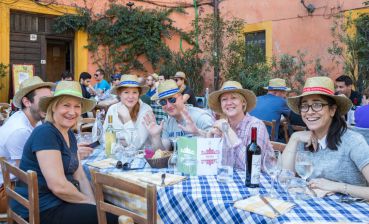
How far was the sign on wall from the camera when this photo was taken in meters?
10.1

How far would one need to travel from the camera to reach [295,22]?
11148 mm

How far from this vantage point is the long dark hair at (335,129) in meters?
2.41

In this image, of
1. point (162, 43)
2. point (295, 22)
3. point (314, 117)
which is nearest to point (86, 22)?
point (162, 43)

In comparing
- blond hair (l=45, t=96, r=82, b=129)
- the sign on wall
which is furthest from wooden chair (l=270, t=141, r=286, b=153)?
the sign on wall

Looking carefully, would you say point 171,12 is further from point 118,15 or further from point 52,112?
point 52,112

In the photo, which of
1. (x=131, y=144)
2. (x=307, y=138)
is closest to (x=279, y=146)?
(x=307, y=138)

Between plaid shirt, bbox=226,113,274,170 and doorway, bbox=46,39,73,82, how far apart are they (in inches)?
370

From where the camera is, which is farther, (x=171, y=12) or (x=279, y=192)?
(x=171, y=12)

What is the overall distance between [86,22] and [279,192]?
403 inches

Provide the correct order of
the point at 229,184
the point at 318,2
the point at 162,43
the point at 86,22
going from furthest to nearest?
the point at 162,43, the point at 86,22, the point at 318,2, the point at 229,184

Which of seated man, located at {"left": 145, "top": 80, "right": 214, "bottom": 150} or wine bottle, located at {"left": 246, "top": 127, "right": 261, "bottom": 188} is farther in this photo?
seated man, located at {"left": 145, "top": 80, "right": 214, "bottom": 150}

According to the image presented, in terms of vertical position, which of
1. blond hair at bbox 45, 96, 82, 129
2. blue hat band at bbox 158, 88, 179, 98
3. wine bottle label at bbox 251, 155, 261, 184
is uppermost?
blue hat band at bbox 158, 88, 179, 98

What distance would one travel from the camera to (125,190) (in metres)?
1.91

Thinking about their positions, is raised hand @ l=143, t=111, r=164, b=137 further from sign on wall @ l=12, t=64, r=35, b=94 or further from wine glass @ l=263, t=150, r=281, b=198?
sign on wall @ l=12, t=64, r=35, b=94
